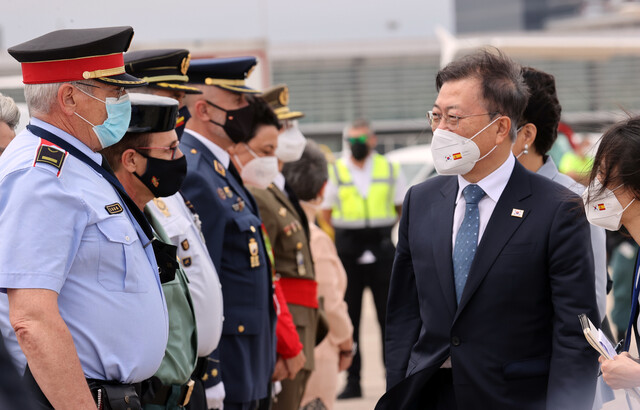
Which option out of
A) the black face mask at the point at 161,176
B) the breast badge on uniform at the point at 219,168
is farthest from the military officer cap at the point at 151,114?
the breast badge on uniform at the point at 219,168

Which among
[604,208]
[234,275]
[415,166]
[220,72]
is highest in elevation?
[220,72]

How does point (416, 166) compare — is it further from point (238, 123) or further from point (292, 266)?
point (238, 123)

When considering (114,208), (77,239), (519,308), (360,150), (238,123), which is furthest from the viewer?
(360,150)

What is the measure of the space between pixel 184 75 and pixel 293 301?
155 centimetres

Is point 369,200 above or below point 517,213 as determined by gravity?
below

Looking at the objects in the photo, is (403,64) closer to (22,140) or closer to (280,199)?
(280,199)

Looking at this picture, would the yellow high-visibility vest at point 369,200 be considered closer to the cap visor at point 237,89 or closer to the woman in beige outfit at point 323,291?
the woman in beige outfit at point 323,291

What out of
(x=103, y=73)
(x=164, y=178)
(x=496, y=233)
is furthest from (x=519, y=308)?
(x=103, y=73)

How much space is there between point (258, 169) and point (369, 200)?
4.00 metres

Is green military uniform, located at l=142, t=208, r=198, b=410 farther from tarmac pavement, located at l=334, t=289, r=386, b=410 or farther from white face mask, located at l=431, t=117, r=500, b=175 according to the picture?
tarmac pavement, located at l=334, t=289, r=386, b=410

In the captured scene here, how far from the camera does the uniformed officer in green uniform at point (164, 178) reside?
3146 mm

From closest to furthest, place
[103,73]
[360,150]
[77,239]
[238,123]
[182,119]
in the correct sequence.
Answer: [77,239]
[103,73]
[182,119]
[238,123]
[360,150]

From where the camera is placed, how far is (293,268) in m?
4.85

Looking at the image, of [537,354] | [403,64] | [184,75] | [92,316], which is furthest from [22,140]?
[403,64]
